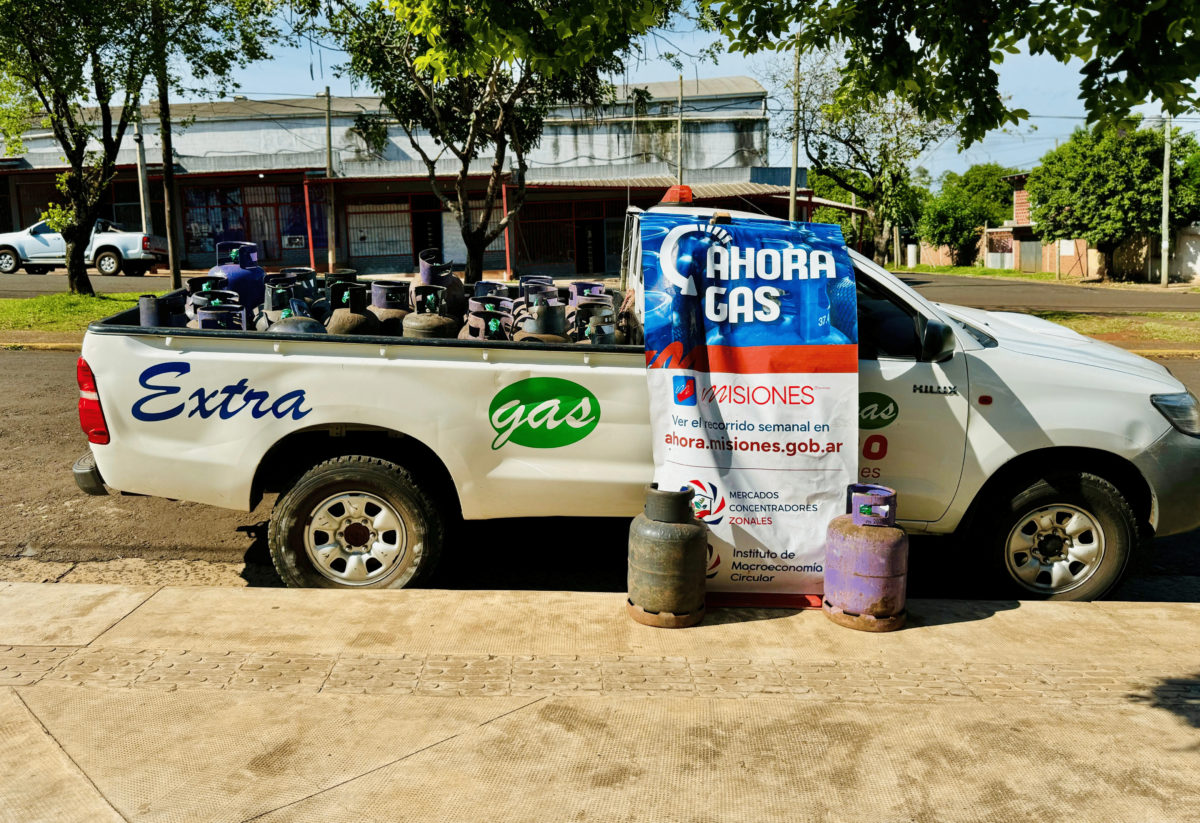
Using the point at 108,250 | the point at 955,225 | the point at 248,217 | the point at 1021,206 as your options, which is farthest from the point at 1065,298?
the point at 955,225

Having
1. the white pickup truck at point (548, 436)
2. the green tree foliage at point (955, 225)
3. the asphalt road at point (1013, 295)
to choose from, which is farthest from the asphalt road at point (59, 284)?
the green tree foliage at point (955, 225)

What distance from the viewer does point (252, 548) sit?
6.58 metres

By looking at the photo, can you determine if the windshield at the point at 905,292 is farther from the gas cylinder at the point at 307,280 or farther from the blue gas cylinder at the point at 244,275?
the blue gas cylinder at the point at 244,275

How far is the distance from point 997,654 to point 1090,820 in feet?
4.36

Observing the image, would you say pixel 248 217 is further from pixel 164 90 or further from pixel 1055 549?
pixel 1055 549

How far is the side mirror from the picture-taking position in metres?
5.01

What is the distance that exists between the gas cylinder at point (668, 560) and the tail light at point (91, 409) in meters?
2.79

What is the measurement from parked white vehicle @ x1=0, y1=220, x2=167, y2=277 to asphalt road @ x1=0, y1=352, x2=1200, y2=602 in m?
25.2

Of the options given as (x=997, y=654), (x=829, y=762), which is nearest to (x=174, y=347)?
(x=829, y=762)

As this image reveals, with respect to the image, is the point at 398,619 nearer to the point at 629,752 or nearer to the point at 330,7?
the point at 629,752

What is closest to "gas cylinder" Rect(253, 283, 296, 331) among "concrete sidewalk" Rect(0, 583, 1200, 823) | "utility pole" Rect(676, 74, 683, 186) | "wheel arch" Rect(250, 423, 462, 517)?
"wheel arch" Rect(250, 423, 462, 517)

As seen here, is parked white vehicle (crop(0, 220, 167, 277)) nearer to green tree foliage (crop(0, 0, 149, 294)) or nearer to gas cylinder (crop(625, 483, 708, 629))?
green tree foliage (crop(0, 0, 149, 294))

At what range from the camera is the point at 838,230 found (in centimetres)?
514

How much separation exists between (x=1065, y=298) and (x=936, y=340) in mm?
27446
